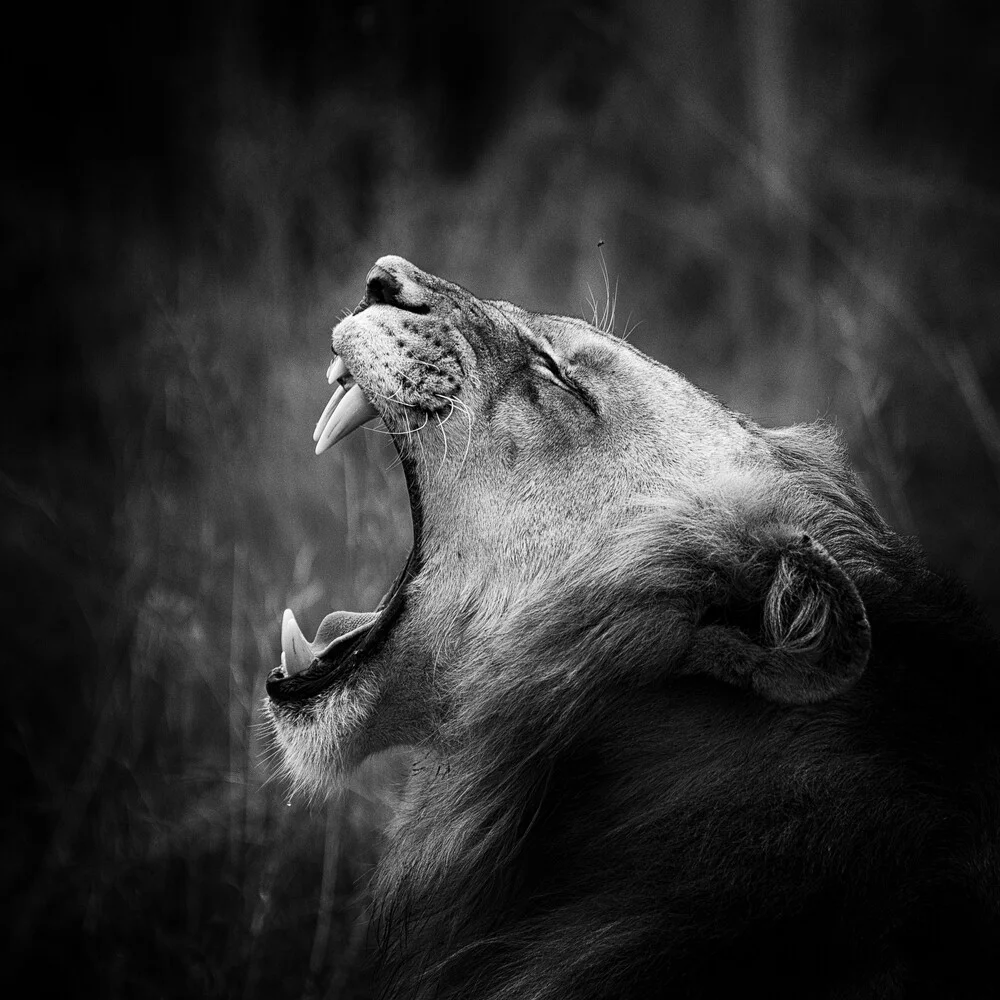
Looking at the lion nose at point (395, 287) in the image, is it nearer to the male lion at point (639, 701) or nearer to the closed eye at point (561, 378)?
the male lion at point (639, 701)

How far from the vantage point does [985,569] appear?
5688 mm

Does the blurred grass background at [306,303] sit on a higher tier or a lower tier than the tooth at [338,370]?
higher

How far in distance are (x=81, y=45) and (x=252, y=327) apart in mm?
2299

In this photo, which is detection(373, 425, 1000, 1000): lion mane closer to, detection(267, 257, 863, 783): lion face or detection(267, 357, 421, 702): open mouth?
detection(267, 257, 863, 783): lion face

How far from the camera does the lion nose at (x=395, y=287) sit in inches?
105

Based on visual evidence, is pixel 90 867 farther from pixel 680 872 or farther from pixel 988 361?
pixel 988 361

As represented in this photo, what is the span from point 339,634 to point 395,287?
836 millimetres

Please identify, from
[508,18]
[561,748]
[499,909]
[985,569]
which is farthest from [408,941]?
[508,18]

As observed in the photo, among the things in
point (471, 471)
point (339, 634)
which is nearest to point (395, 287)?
point (471, 471)

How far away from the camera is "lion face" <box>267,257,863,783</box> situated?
241 cm

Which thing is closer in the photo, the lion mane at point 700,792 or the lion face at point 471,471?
the lion mane at point 700,792

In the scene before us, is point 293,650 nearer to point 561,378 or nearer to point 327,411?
point 327,411

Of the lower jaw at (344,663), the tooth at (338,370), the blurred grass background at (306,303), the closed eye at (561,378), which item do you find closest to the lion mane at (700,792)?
the lower jaw at (344,663)

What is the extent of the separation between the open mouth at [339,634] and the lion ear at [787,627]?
71 centimetres
